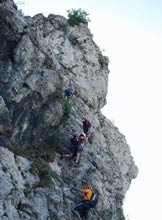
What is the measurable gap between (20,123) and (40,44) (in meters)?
6.64

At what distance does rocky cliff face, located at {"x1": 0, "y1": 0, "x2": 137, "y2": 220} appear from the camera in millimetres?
23328

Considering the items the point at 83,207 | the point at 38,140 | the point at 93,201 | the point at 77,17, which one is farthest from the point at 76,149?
the point at 77,17

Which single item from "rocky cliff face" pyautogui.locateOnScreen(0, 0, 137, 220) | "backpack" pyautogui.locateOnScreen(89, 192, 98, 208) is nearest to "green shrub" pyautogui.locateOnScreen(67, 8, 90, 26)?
"rocky cliff face" pyautogui.locateOnScreen(0, 0, 137, 220)

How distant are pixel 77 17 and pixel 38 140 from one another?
2070 cm

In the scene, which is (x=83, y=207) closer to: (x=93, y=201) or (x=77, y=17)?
(x=93, y=201)

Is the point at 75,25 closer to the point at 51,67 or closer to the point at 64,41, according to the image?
the point at 64,41

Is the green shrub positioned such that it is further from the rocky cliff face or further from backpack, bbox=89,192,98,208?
backpack, bbox=89,192,98,208

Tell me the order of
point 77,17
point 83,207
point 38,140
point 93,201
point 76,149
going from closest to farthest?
point 83,207 < point 93,201 < point 38,140 < point 76,149 < point 77,17

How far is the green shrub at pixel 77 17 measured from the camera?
147 feet

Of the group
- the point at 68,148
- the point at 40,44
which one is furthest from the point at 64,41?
the point at 68,148

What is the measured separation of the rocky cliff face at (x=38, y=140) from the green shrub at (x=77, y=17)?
922 centimetres

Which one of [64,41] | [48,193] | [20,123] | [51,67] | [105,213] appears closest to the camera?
[48,193]

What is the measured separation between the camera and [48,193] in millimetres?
24547

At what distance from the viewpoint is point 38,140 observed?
92.5 ft
